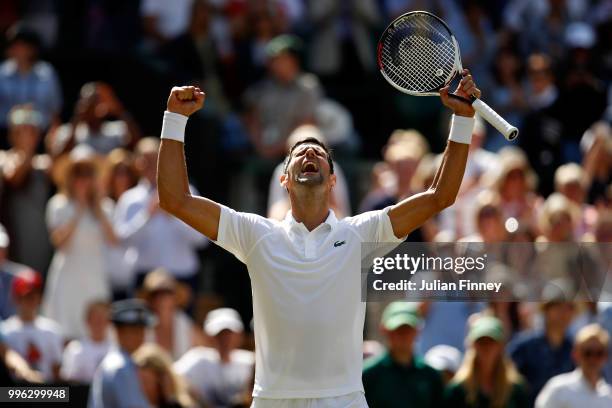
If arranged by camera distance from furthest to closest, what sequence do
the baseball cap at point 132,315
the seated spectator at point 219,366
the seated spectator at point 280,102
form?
the seated spectator at point 280,102, the seated spectator at point 219,366, the baseball cap at point 132,315

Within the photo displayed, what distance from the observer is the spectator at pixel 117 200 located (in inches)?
505

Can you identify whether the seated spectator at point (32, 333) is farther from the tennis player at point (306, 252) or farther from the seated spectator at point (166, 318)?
the tennis player at point (306, 252)

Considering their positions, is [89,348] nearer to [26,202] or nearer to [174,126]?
[26,202]

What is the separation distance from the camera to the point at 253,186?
1467cm

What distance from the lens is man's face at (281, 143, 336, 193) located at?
744cm

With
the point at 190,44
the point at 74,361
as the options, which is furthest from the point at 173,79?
the point at 74,361

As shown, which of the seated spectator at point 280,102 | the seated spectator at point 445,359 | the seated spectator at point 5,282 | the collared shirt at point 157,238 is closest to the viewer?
the seated spectator at point 445,359

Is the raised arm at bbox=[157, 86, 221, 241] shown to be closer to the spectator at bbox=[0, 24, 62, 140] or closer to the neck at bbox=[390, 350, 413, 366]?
the neck at bbox=[390, 350, 413, 366]

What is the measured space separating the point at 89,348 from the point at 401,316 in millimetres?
2448

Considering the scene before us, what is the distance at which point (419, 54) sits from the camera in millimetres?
7832

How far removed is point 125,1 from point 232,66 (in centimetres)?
128

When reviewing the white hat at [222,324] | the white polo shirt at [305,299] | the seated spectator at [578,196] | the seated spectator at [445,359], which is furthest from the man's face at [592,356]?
the white polo shirt at [305,299]

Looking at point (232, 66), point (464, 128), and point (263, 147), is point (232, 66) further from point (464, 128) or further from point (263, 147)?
point (464, 128)

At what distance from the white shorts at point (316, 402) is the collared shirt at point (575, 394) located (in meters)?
3.19
